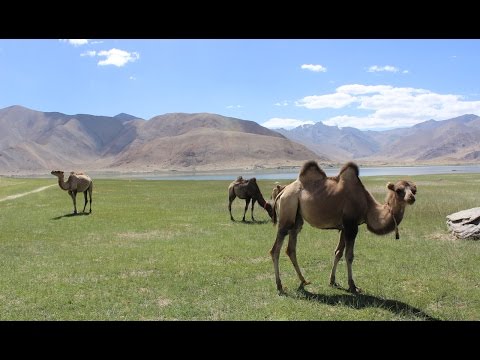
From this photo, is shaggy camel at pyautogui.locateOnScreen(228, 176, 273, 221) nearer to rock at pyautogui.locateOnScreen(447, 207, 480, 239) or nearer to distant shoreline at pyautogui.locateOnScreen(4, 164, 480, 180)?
rock at pyautogui.locateOnScreen(447, 207, 480, 239)

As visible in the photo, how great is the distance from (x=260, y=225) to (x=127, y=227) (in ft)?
20.6

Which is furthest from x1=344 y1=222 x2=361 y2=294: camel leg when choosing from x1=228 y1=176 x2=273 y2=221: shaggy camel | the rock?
x1=228 y1=176 x2=273 y2=221: shaggy camel

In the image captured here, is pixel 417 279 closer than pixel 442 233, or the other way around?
pixel 417 279

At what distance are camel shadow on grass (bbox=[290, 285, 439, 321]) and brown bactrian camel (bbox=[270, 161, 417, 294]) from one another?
17.2 inches

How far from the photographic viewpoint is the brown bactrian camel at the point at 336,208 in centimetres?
910

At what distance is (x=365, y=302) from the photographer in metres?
8.65

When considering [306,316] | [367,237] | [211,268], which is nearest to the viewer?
[306,316]

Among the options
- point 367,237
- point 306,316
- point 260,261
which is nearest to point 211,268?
point 260,261

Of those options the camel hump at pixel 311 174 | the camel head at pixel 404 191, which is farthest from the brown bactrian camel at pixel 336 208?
the camel head at pixel 404 191

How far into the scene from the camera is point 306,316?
7773mm

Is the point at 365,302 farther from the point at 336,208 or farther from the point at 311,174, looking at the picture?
the point at 311,174
